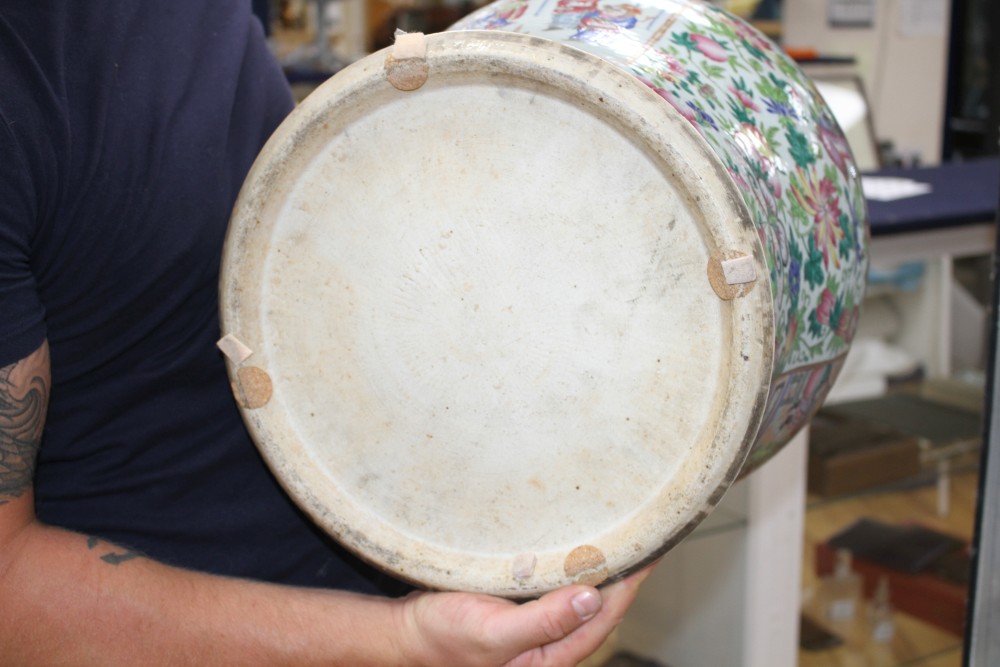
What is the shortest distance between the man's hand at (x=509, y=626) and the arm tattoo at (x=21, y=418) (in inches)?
12.8

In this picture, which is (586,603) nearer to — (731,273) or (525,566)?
(525,566)

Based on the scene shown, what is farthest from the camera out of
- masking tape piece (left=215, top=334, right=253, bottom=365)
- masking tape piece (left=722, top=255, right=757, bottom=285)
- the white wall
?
the white wall

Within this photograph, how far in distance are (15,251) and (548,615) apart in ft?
1.59

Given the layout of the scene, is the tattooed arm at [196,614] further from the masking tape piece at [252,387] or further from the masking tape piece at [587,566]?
the masking tape piece at [252,387]

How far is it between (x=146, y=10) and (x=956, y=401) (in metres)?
2.32

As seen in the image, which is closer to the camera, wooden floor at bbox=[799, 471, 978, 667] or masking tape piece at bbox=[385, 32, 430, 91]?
masking tape piece at bbox=[385, 32, 430, 91]

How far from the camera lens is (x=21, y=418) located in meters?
0.79

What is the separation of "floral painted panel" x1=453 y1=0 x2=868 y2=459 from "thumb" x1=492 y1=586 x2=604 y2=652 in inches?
9.1

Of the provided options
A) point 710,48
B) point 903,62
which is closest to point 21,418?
point 710,48

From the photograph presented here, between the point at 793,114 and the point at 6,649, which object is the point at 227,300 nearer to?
the point at 6,649

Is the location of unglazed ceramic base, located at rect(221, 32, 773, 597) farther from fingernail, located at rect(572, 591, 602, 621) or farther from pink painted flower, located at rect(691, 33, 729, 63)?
pink painted flower, located at rect(691, 33, 729, 63)

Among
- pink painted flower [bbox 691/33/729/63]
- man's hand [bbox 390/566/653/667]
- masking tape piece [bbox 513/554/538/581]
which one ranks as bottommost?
man's hand [bbox 390/566/653/667]

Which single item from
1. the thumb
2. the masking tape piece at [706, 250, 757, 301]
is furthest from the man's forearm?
the masking tape piece at [706, 250, 757, 301]

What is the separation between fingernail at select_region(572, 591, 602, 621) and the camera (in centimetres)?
81
